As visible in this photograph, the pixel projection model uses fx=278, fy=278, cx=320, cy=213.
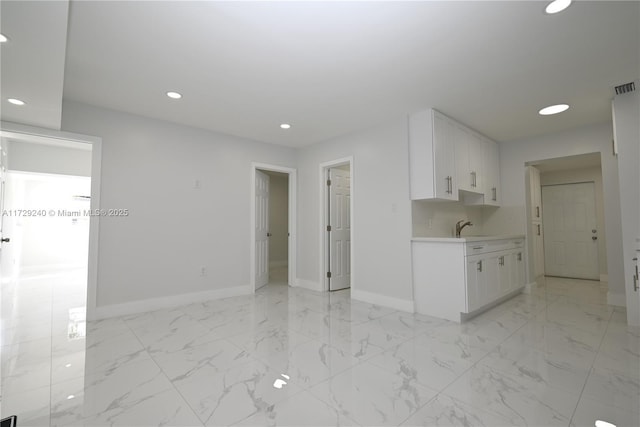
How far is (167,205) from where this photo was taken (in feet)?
12.3

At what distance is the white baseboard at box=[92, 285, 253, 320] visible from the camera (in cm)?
324

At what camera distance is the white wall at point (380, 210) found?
3639mm

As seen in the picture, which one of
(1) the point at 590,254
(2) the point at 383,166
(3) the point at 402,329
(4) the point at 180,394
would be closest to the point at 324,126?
(2) the point at 383,166

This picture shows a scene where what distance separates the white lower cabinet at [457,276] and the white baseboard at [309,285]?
5.44 ft

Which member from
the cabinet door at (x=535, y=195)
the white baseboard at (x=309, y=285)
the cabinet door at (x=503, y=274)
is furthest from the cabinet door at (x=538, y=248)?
the white baseboard at (x=309, y=285)

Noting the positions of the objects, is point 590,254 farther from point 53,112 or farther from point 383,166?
point 53,112

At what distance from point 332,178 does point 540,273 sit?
4960mm

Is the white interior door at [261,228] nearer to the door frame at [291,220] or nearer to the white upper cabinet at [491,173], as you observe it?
the door frame at [291,220]

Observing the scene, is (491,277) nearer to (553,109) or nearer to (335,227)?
(553,109)

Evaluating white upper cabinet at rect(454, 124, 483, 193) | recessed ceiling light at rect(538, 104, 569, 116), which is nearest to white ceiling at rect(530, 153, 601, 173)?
white upper cabinet at rect(454, 124, 483, 193)

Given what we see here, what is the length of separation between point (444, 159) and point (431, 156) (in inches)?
10.3

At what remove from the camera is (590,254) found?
5.60m

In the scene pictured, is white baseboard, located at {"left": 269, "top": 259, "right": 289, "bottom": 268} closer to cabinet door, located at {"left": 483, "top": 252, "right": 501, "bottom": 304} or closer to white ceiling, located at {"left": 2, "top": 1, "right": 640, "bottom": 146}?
white ceiling, located at {"left": 2, "top": 1, "right": 640, "bottom": 146}

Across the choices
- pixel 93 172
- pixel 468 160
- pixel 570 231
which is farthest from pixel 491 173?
pixel 93 172
